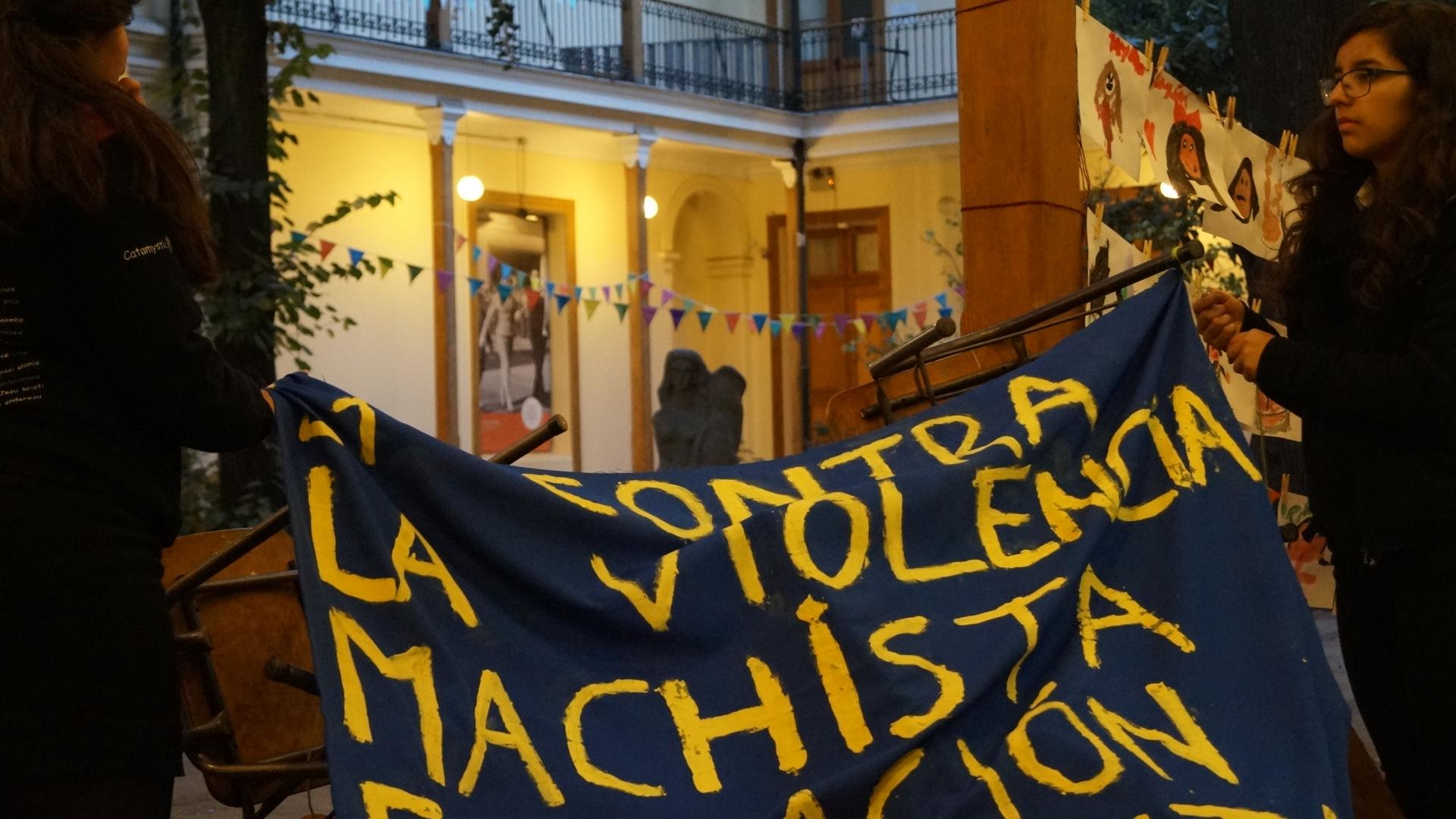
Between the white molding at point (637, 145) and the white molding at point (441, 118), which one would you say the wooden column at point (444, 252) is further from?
the white molding at point (637, 145)

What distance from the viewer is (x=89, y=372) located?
1965 mm

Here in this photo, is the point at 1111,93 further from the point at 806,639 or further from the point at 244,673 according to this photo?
the point at 244,673

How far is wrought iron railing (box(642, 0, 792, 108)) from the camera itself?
20.2 meters

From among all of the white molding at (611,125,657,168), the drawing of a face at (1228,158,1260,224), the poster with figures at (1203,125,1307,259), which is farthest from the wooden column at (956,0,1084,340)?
the white molding at (611,125,657,168)

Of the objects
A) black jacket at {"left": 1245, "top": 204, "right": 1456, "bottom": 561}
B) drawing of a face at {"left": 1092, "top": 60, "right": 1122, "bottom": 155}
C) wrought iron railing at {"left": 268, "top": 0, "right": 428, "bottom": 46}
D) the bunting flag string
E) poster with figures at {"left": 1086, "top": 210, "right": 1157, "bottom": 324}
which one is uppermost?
wrought iron railing at {"left": 268, "top": 0, "right": 428, "bottom": 46}

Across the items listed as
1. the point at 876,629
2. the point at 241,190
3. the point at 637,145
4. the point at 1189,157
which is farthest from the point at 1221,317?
the point at 637,145

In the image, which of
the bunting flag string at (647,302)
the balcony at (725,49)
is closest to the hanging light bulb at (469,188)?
the bunting flag string at (647,302)

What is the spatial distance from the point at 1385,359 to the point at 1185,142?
1694mm

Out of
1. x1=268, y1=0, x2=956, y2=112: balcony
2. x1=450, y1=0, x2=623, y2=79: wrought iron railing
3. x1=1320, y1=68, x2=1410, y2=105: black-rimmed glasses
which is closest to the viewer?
x1=1320, y1=68, x2=1410, y2=105: black-rimmed glasses

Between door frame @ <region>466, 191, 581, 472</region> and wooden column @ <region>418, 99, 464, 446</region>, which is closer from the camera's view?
wooden column @ <region>418, 99, 464, 446</region>

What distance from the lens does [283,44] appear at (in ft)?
26.9

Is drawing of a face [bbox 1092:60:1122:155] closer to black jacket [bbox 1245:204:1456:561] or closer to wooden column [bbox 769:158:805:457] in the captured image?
black jacket [bbox 1245:204:1456:561]

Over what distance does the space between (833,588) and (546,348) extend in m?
17.0

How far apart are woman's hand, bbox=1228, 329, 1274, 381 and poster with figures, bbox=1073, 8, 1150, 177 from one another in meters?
0.94
